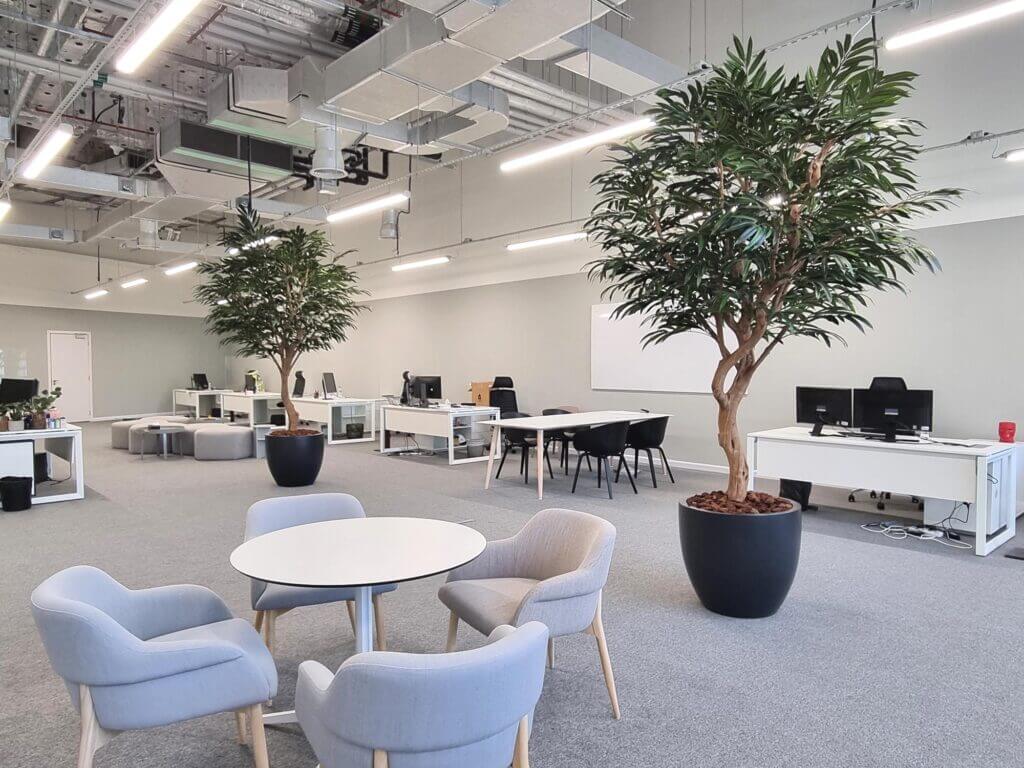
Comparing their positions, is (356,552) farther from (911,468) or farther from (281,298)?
(281,298)

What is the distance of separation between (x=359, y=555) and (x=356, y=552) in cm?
5

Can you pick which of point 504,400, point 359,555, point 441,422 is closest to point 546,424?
point 441,422

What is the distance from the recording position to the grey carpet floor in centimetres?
242

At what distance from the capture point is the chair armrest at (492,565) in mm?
2945

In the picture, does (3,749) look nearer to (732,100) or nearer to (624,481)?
(732,100)

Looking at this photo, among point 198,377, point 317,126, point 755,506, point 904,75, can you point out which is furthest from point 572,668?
point 198,377

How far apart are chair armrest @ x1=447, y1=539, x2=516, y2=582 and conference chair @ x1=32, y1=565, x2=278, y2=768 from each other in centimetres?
99

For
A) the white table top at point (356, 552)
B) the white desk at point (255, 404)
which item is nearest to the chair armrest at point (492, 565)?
the white table top at point (356, 552)

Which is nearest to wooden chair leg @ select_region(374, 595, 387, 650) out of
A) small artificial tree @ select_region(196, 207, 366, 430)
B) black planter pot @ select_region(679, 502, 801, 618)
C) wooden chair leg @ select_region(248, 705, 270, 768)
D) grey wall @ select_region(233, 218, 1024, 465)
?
wooden chair leg @ select_region(248, 705, 270, 768)

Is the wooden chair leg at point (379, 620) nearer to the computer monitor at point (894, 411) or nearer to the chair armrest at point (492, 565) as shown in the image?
the chair armrest at point (492, 565)

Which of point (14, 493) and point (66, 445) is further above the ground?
point (66, 445)

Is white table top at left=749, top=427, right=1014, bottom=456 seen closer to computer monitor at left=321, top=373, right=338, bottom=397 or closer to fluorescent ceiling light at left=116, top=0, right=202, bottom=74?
fluorescent ceiling light at left=116, top=0, right=202, bottom=74

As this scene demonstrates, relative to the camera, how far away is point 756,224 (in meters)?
3.06

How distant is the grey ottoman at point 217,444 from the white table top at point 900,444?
7.51 meters
